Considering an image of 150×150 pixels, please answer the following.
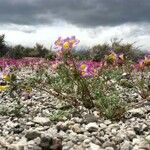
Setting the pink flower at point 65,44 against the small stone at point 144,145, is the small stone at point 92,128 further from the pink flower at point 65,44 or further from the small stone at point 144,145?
the pink flower at point 65,44

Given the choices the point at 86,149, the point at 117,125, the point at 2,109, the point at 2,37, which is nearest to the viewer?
the point at 86,149

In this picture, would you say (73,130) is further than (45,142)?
Yes

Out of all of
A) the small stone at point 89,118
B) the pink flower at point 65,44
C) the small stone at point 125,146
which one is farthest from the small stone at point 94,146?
the pink flower at point 65,44

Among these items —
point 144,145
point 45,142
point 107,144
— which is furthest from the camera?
point 107,144

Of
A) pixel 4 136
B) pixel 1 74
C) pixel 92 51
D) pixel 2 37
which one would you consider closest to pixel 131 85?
pixel 1 74

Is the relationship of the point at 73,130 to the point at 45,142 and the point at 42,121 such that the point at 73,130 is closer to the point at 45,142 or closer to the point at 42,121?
the point at 42,121

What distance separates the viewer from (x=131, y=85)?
356 inches

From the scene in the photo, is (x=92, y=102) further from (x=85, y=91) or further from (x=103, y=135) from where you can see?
(x=103, y=135)

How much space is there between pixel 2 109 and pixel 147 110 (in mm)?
1693

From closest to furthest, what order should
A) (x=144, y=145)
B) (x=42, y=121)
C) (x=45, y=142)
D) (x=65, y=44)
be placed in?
(x=45, y=142), (x=144, y=145), (x=42, y=121), (x=65, y=44)

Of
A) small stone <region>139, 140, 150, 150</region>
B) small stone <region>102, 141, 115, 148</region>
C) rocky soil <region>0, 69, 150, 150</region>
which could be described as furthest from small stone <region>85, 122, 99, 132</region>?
small stone <region>139, 140, 150, 150</region>

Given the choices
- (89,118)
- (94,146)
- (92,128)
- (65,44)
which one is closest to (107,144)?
(94,146)

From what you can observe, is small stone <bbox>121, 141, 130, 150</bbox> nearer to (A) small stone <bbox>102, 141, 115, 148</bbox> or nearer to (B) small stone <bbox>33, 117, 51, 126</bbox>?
(A) small stone <bbox>102, 141, 115, 148</bbox>

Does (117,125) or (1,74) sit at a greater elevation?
(1,74)
